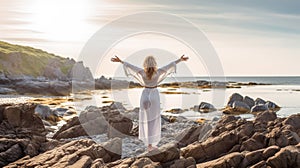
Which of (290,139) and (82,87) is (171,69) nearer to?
(290,139)

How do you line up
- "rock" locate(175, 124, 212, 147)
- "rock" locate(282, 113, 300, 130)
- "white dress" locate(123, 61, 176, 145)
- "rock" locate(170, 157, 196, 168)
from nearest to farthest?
"rock" locate(170, 157, 196, 168) < "white dress" locate(123, 61, 176, 145) < "rock" locate(282, 113, 300, 130) < "rock" locate(175, 124, 212, 147)

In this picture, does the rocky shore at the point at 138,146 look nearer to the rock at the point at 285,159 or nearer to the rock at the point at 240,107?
the rock at the point at 285,159

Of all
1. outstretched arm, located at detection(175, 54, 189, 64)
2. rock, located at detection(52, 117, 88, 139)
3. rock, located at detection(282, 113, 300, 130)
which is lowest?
rock, located at detection(52, 117, 88, 139)

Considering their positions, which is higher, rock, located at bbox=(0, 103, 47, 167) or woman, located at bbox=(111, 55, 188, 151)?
woman, located at bbox=(111, 55, 188, 151)

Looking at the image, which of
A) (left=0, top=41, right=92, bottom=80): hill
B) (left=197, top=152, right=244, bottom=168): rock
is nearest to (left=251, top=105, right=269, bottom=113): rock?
(left=197, top=152, right=244, bottom=168): rock

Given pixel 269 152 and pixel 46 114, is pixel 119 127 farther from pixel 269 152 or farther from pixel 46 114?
pixel 46 114

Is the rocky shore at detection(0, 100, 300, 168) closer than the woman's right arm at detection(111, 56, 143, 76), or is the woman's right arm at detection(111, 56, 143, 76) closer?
the rocky shore at detection(0, 100, 300, 168)

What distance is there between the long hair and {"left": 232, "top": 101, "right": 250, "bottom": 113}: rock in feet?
100

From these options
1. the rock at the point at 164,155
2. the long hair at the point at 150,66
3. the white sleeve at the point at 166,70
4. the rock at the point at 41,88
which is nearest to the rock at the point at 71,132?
the rock at the point at 164,155

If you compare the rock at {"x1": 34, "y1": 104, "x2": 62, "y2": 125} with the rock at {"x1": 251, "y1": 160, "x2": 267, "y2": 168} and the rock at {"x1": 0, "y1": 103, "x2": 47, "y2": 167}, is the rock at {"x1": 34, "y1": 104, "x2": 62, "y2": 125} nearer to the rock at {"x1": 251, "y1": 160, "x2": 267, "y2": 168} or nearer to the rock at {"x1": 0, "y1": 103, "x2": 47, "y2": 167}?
the rock at {"x1": 0, "y1": 103, "x2": 47, "y2": 167}

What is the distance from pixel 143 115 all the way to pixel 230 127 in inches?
203

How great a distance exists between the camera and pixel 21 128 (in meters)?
16.4

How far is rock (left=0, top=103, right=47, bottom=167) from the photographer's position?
14.2m

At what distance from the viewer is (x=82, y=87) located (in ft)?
262
